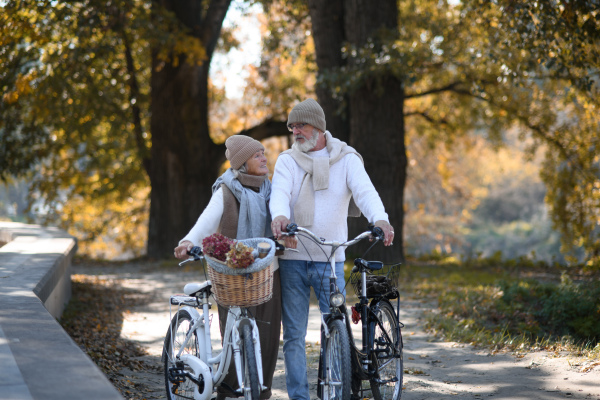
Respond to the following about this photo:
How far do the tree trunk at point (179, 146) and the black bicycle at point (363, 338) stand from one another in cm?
1271

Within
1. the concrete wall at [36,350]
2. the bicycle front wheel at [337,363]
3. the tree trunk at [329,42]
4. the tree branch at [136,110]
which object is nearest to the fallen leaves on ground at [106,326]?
the concrete wall at [36,350]

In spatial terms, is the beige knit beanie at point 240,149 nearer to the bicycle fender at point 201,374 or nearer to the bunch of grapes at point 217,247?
the bunch of grapes at point 217,247

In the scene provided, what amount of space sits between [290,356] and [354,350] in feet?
1.73

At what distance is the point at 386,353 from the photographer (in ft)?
15.2

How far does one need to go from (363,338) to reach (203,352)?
101cm

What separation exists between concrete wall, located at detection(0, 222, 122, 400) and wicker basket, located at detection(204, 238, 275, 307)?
793mm

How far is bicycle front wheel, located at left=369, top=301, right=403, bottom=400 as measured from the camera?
4527mm

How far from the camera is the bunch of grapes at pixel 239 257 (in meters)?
3.93

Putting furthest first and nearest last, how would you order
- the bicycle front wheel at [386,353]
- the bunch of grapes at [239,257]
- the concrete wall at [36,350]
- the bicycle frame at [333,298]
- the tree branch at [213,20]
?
the tree branch at [213,20], the bicycle front wheel at [386,353], the bicycle frame at [333,298], the bunch of grapes at [239,257], the concrete wall at [36,350]

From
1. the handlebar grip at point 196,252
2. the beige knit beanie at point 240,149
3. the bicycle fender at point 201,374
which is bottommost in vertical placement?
the bicycle fender at point 201,374

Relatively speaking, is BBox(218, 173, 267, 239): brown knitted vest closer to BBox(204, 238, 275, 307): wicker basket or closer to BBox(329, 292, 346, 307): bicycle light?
BBox(204, 238, 275, 307): wicker basket

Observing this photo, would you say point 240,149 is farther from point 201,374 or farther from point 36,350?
point 36,350

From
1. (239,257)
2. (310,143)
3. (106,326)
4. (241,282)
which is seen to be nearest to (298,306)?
(241,282)

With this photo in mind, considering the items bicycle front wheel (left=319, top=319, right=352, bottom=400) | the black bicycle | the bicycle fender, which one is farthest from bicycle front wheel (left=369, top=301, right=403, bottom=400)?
the bicycle fender
